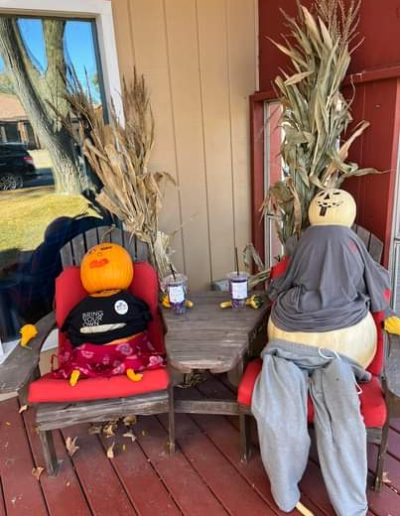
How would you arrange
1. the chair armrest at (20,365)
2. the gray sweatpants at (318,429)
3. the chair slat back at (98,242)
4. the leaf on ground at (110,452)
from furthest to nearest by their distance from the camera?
the chair slat back at (98,242)
the leaf on ground at (110,452)
the chair armrest at (20,365)
the gray sweatpants at (318,429)

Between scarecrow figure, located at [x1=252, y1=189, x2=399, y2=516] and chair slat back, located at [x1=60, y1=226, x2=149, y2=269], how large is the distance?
804mm

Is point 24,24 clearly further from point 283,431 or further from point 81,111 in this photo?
point 283,431

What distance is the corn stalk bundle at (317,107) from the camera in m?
2.06

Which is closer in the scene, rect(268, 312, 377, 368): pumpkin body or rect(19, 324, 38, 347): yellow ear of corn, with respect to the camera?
rect(268, 312, 377, 368): pumpkin body

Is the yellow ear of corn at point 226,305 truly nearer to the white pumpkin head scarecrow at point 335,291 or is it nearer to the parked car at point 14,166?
the white pumpkin head scarecrow at point 335,291

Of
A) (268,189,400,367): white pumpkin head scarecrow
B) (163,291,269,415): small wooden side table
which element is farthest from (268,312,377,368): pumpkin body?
(163,291,269,415): small wooden side table

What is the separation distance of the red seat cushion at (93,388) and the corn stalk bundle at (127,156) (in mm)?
805

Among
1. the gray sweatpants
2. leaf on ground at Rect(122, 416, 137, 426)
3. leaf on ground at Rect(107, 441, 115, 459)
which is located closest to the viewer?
the gray sweatpants

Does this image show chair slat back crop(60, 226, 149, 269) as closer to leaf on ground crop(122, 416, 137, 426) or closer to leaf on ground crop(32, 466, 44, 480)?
leaf on ground crop(122, 416, 137, 426)

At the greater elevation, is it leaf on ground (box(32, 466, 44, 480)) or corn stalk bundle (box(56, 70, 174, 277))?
corn stalk bundle (box(56, 70, 174, 277))

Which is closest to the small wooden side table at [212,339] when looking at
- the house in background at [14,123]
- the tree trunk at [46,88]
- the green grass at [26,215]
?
the green grass at [26,215]

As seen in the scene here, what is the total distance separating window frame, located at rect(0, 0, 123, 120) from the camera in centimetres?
215

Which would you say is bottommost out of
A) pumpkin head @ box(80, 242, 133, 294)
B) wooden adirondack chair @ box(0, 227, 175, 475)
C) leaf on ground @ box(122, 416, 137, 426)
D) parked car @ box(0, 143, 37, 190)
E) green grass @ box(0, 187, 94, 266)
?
leaf on ground @ box(122, 416, 137, 426)

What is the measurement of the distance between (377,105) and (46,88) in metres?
1.72
